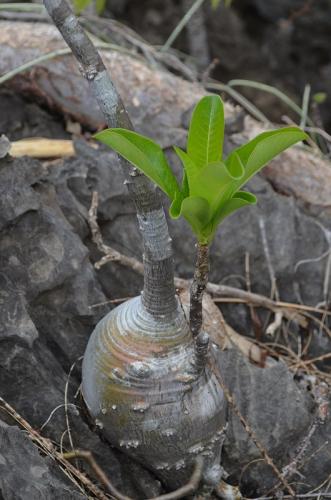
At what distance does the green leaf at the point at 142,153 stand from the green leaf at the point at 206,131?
0.18ft

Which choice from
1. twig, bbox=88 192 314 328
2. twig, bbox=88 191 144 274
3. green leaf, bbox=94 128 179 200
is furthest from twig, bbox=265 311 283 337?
green leaf, bbox=94 128 179 200

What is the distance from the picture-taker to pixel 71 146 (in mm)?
1900

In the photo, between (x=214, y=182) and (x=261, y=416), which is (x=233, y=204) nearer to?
(x=214, y=182)

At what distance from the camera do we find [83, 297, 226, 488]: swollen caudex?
3.91 feet

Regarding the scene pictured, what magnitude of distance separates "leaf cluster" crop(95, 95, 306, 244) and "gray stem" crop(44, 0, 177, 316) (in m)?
0.12

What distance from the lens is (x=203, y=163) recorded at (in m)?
1.07

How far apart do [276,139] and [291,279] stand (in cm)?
89

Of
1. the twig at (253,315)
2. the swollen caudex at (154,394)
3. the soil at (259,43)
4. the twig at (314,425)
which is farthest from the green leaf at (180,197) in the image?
the soil at (259,43)

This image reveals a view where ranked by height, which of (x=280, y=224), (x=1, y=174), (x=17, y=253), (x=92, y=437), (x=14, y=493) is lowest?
(x=280, y=224)

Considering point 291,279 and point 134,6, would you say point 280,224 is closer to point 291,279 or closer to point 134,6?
point 291,279

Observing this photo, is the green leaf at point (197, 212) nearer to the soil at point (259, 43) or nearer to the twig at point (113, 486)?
the twig at point (113, 486)

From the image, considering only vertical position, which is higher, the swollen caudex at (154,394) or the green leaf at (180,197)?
the green leaf at (180,197)

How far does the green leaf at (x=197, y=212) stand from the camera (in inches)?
38.6

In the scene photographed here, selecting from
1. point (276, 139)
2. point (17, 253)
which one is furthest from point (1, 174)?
point (276, 139)
